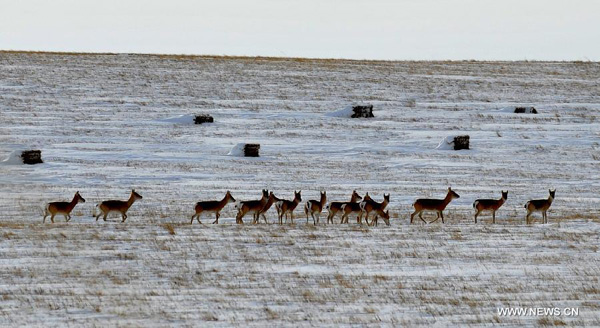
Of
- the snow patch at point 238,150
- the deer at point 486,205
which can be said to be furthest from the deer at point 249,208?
the snow patch at point 238,150

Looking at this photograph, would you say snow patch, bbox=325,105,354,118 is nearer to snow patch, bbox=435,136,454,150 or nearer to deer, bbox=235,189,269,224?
snow patch, bbox=435,136,454,150

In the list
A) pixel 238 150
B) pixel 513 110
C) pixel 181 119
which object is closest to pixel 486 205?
pixel 238 150

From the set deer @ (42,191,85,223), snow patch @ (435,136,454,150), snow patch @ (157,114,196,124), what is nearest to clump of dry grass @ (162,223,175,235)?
deer @ (42,191,85,223)

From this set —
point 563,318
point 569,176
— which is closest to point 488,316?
point 563,318

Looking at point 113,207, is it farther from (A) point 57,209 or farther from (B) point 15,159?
(B) point 15,159

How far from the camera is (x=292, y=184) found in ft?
99.3

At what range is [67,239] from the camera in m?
19.1

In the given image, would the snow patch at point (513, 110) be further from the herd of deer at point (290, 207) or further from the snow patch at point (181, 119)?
the herd of deer at point (290, 207)

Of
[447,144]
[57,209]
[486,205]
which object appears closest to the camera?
[57,209]

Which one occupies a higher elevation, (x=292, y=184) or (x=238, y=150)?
(x=238, y=150)

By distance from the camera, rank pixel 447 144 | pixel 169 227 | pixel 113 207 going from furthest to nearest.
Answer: pixel 447 144
pixel 113 207
pixel 169 227

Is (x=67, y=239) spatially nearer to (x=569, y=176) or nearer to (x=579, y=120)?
(x=569, y=176)

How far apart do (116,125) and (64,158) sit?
→ 25.1 ft

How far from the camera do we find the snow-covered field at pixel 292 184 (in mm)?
14008
